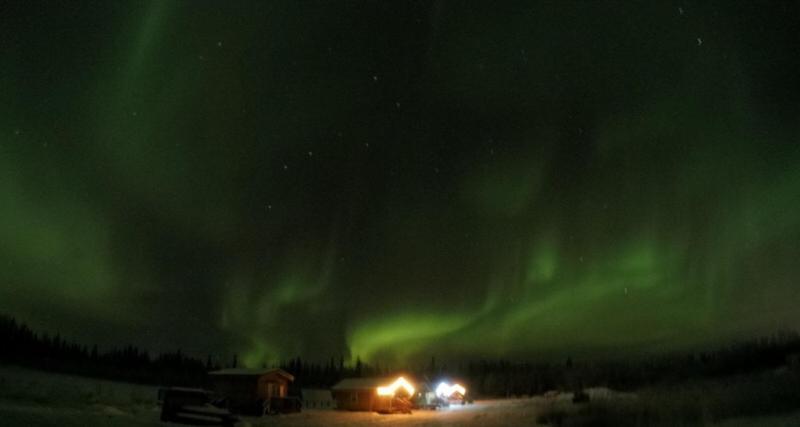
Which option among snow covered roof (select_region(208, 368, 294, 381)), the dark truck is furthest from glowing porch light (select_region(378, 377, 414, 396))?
the dark truck

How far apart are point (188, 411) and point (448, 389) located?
47.4 meters

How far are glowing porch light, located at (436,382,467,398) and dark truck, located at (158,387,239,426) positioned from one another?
138ft

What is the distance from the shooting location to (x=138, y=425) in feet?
92.4

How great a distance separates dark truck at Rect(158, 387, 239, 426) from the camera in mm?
34906

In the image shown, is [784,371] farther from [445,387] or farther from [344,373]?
[344,373]

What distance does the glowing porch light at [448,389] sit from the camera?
7709 cm

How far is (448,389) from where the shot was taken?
3125 inches

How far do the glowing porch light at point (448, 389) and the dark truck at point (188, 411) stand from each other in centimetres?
4209

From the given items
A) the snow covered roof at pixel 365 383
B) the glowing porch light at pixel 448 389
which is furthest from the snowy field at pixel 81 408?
the glowing porch light at pixel 448 389

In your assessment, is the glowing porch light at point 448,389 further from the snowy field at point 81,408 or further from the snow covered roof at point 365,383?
the snowy field at point 81,408

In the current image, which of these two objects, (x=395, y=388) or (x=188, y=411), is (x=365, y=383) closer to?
(x=395, y=388)

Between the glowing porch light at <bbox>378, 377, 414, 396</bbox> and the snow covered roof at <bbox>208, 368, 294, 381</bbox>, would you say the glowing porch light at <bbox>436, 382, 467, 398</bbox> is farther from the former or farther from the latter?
the snow covered roof at <bbox>208, 368, 294, 381</bbox>

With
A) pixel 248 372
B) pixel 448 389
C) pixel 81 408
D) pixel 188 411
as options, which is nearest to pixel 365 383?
pixel 248 372

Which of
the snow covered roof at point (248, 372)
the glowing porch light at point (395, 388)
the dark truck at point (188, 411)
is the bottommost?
the dark truck at point (188, 411)
